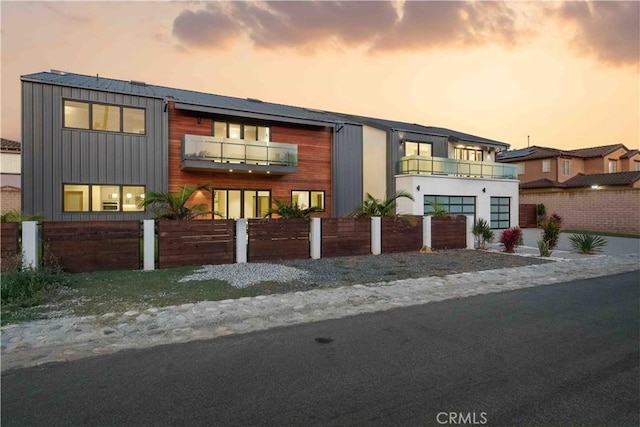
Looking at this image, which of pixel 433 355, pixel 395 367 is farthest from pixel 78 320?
pixel 433 355

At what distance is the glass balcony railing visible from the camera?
54.9 feet

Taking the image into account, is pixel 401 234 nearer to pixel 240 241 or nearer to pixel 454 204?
pixel 240 241

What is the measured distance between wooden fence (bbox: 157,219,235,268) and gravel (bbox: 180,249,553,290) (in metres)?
0.43

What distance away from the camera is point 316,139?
21.1 m

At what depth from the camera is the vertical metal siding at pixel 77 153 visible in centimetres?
1473

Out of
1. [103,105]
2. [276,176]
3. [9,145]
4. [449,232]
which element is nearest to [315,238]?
[449,232]

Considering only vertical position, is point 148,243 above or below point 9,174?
below

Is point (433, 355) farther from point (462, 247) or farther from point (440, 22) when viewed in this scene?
point (440, 22)

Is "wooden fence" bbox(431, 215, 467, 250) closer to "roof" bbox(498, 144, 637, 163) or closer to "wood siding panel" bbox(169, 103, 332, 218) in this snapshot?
"wood siding panel" bbox(169, 103, 332, 218)

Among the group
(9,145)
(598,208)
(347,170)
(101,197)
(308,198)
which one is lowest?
(598,208)

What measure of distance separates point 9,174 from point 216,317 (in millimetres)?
26231

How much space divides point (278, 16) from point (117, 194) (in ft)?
33.2

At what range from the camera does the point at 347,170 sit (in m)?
21.7

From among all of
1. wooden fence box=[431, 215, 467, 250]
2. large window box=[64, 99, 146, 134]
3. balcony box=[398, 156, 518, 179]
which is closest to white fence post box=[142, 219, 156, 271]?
large window box=[64, 99, 146, 134]
